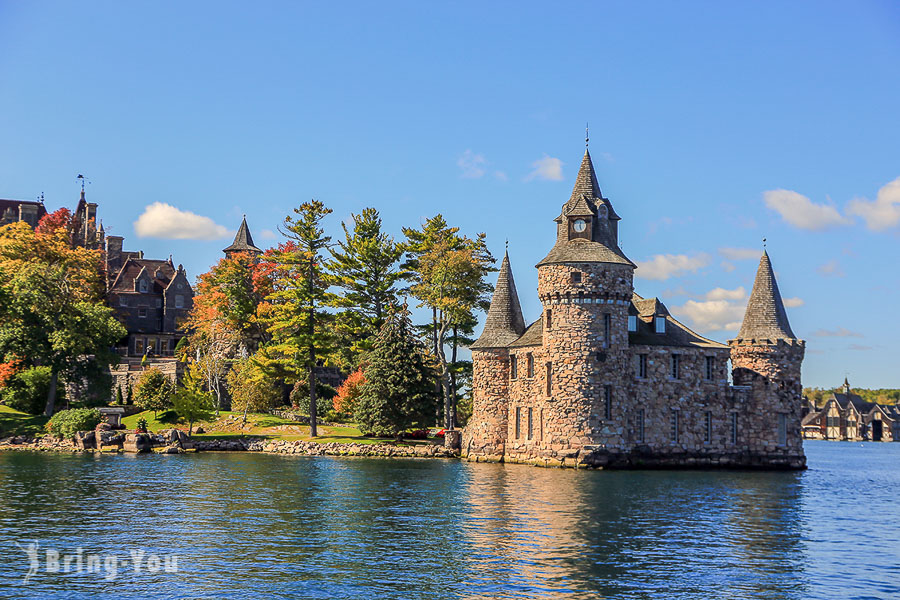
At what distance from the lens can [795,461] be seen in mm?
62000

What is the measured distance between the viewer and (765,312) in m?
61.8

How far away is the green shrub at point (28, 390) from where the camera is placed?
78969 millimetres

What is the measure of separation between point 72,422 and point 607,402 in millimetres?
42291

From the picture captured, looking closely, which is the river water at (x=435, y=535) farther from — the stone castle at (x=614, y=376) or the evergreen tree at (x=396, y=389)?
the evergreen tree at (x=396, y=389)

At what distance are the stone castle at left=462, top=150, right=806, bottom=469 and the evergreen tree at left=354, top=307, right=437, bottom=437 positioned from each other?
672cm

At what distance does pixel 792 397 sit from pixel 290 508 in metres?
38.9

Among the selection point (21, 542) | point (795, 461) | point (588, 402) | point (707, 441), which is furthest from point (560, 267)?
point (21, 542)

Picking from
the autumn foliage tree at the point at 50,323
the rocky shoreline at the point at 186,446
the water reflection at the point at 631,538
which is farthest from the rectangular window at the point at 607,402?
the autumn foliage tree at the point at 50,323

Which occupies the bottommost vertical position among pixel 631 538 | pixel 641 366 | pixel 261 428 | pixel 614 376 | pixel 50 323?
pixel 631 538

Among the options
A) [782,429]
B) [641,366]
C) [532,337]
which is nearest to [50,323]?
[532,337]

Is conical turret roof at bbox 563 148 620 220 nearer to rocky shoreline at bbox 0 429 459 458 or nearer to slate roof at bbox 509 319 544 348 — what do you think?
slate roof at bbox 509 319 544 348

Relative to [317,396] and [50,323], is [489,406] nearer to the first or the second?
[317,396]

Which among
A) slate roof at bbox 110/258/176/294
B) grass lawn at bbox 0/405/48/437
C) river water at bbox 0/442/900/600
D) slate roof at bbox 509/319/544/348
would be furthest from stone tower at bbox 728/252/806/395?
slate roof at bbox 110/258/176/294

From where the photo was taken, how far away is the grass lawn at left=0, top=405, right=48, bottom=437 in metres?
72.6
